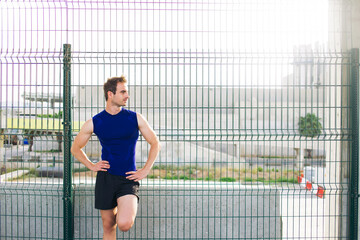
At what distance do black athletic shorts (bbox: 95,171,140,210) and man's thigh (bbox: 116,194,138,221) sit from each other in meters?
0.06

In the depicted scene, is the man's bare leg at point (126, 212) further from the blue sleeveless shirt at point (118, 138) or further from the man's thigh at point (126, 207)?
the blue sleeveless shirt at point (118, 138)

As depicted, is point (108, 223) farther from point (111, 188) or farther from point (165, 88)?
point (165, 88)

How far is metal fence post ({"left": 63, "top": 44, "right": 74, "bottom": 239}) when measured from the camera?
4324 mm

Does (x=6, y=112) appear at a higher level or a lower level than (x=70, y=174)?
higher

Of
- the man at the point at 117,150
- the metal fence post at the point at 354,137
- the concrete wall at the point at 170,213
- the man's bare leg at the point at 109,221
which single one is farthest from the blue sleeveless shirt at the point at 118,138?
the metal fence post at the point at 354,137

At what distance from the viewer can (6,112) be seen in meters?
4.43

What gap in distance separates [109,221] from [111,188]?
1.31ft

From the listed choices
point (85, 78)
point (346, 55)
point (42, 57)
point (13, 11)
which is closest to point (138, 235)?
point (85, 78)

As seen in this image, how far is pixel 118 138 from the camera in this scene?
3568mm

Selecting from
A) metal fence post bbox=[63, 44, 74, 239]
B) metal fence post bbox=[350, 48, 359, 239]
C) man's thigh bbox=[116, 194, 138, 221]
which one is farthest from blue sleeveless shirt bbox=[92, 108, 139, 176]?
metal fence post bbox=[350, 48, 359, 239]

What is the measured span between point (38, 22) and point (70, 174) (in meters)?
2.07

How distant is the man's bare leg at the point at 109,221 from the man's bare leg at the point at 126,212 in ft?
0.70

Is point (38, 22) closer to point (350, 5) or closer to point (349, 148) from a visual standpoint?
point (350, 5)

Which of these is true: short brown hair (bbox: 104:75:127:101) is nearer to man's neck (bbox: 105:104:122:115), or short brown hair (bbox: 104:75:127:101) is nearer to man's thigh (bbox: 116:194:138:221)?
man's neck (bbox: 105:104:122:115)
